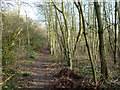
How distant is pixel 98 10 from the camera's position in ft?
17.7

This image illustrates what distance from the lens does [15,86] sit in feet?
18.0

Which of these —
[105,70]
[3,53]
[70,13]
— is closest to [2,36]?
[3,53]

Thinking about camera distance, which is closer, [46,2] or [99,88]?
[99,88]

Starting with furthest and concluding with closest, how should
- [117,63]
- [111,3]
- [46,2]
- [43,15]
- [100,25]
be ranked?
[43,15], [46,2], [111,3], [117,63], [100,25]

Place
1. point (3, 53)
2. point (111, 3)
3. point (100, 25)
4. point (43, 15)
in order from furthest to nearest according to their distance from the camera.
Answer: point (43, 15)
point (111, 3)
point (3, 53)
point (100, 25)

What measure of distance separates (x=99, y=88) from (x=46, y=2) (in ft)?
50.3

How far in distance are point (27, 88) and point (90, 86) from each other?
9.94 feet

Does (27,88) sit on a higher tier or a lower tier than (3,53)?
lower

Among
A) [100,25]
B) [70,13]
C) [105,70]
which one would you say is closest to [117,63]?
[105,70]

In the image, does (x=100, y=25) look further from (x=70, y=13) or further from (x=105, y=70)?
(x=70, y=13)

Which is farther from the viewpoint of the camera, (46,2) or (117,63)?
(46,2)

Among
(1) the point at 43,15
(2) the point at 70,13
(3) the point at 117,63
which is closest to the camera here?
(3) the point at 117,63

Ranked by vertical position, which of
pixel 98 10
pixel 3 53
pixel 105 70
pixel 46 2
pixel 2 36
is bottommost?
pixel 105 70

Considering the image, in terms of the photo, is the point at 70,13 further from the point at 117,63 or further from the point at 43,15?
the point at 117,63
